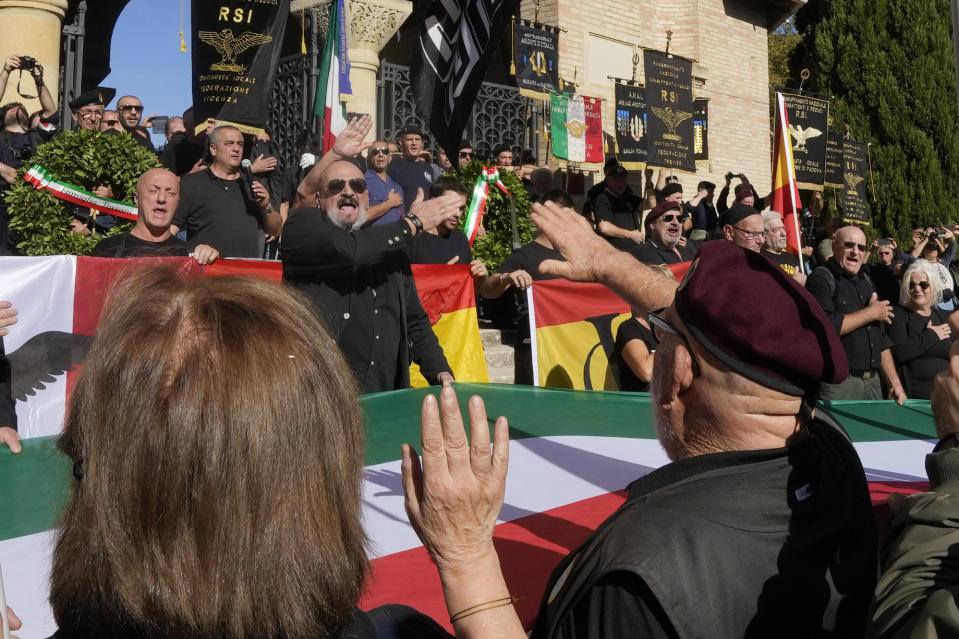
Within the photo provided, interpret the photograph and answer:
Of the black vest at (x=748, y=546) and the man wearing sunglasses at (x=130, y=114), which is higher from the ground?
the man wearing sunglasses at (x=130, y=114)

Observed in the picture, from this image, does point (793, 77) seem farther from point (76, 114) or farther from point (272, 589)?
point (272, 589)

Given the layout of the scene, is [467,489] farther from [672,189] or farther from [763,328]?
[672,189]

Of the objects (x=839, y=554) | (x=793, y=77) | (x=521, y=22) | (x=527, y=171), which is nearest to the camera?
(x=839, y=554)

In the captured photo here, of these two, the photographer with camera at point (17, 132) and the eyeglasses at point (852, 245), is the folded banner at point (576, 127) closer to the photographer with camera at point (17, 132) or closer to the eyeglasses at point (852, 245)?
the eyeglasses at point (852, 245)

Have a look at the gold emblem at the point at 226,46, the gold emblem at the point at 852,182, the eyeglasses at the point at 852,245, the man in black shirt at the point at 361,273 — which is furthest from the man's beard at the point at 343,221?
the gold emblem at the point at 852,182

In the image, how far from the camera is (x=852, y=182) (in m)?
16.2

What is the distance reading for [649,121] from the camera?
13.2 meters

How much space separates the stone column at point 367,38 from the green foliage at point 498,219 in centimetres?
288

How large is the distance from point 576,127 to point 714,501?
12814 mm

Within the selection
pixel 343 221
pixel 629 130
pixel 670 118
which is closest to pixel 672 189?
pixel 629 130

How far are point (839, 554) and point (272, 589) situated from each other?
1.13m

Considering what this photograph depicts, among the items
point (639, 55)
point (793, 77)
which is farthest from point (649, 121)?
point (793, 77)

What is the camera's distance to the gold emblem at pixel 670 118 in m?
13.4

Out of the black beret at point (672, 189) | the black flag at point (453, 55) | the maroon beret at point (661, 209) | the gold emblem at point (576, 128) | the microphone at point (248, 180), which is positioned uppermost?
the gold emblem at point (576, 128)
